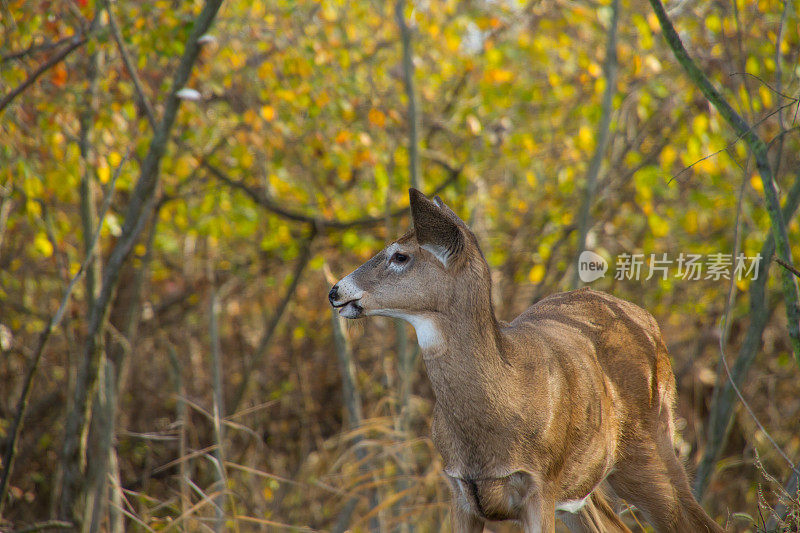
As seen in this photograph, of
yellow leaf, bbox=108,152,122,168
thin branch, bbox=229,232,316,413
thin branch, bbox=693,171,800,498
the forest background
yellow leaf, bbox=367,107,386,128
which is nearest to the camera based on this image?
thin branch, bbox=693,171,800,498

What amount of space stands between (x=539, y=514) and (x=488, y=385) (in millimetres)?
461

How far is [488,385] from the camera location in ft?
9.66

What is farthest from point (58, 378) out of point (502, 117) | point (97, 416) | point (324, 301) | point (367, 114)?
point (502, 117)

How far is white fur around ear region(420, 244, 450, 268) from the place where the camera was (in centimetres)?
305

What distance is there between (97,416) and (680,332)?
6930 millimetres

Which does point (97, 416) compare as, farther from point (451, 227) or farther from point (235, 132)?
point (451, 227)

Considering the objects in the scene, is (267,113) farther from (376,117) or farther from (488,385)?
(488,385)

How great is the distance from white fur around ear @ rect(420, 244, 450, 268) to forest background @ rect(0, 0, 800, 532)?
216 centimetres

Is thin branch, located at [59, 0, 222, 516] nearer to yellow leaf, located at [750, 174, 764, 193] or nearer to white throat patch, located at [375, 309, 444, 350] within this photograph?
white throat patch, located at [375, 309, 444, 350]

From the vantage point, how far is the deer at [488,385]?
293cm

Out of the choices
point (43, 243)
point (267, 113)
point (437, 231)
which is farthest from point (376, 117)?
point (437, 231)

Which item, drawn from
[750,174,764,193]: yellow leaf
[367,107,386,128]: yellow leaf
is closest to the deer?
[750,174,764,193]: yellow leaf

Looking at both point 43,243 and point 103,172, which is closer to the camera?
point 103,172

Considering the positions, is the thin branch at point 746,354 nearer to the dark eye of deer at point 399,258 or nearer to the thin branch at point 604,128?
the thin branch at point 604,128
